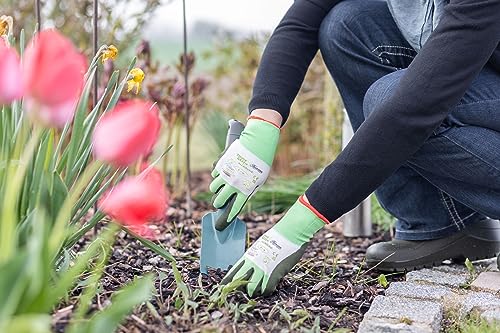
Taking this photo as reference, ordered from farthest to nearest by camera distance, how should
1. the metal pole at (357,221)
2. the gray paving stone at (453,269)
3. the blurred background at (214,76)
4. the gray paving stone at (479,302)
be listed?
the blurred background at (214,76)
the metal pole at (357,221)
the gray paving stone at (453,269)
the gray paving stone at (479,302)

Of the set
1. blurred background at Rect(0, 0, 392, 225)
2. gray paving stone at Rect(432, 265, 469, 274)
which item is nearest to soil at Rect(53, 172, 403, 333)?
gray paving stone at Rect(432, 265, 469, 274)

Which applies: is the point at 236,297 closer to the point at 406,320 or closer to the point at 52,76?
the point at 406,320

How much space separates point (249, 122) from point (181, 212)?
3.12ft

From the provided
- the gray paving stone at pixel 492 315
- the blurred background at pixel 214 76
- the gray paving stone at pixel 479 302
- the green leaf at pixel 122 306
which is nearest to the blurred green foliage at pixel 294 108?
the blurred background at pixel 214 76

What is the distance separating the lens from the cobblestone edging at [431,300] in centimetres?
157

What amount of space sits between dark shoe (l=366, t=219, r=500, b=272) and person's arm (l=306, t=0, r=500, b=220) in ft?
1.51

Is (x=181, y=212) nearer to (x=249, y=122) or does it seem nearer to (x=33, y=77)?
(x=249, y=122)

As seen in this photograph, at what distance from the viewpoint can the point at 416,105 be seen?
5.30ft

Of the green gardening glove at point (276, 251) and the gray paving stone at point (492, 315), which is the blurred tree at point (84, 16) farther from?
the gray paving stone at point (492, 315)

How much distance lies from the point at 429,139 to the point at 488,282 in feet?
1.19

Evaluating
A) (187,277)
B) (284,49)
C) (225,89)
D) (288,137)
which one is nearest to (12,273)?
(187,277)

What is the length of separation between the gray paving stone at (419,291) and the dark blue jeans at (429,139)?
A: 227mm

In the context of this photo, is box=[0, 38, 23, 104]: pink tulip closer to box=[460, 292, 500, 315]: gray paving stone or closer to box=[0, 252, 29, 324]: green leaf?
box=[0, 252, 29, 324]: green leaf

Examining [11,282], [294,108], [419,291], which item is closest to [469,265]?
[419,291]
